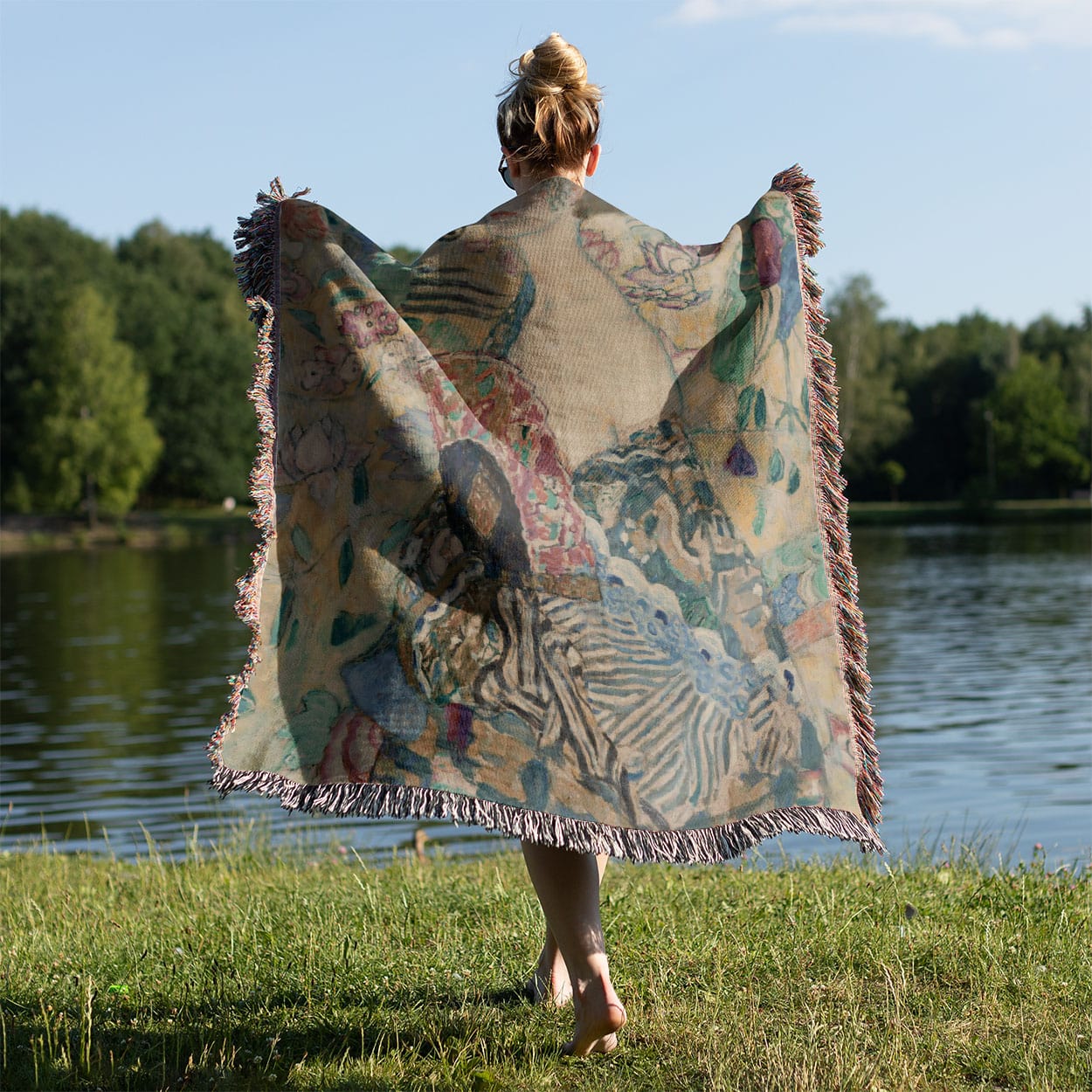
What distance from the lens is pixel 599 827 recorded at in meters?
2.82

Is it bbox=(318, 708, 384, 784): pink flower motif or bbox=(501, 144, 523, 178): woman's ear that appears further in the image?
bbox=(501, 144, 523, 178): woman's ear

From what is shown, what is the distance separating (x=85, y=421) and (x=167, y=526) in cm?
487

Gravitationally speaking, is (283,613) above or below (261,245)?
below

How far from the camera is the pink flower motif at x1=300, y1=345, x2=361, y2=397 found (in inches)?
120

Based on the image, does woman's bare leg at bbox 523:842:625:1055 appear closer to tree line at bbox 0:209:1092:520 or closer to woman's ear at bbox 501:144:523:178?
woman's ear at bbox 501:144:523:178

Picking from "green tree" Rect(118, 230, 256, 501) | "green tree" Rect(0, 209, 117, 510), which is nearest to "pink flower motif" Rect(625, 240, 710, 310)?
"green tree" Rect(0, 209, 117, 510)

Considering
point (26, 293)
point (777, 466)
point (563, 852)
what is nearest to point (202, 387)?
point (26, 293)

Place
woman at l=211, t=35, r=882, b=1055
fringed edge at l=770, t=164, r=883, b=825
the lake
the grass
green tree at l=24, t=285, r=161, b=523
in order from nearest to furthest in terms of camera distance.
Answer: the grass < woman at l=211, t=35, r=882, b=1055 < fringed edge at l=770, t=164, r=883, b=825 < the lake < green tree at l=24, t=285, r=161, b=523

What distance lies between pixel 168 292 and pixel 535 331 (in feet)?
198

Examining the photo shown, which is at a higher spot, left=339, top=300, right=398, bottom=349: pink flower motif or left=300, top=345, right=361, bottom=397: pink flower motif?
left=339, top=300, right=398, bottom=349: pink flower motif

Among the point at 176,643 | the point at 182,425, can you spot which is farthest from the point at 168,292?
the point at 176,643

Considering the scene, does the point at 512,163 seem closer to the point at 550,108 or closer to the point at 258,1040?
the point at 550,108

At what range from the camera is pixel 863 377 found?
67062 mm

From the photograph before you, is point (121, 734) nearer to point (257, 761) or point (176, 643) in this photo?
point (176, 643)
